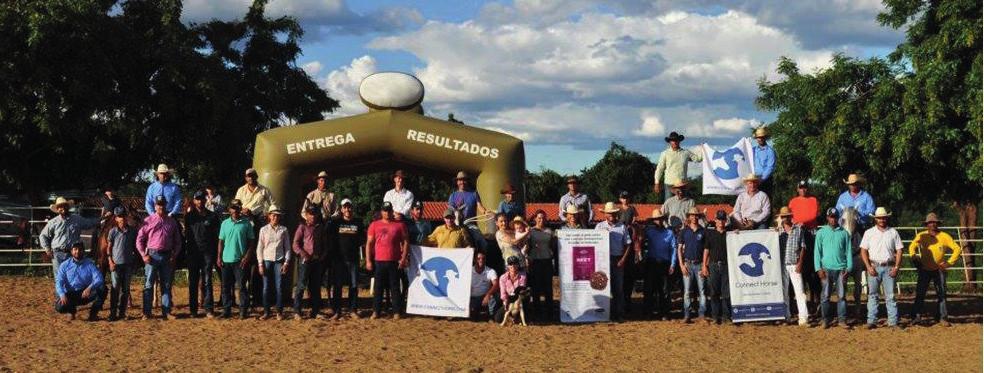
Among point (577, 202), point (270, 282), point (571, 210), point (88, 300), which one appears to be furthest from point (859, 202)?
point (88, 300)

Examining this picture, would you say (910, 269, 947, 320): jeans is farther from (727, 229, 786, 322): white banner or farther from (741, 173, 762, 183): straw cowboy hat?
(741, 173, 762, 183): straw cowboy hat

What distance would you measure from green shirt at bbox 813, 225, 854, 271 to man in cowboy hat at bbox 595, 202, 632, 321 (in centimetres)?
267

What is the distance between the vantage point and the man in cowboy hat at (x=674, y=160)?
17312mm

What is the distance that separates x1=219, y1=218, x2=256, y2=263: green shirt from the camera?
15367mm

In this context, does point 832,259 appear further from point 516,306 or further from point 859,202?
point 516,306

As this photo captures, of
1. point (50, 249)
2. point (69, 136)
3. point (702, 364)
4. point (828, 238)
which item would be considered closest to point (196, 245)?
point (50, 249)

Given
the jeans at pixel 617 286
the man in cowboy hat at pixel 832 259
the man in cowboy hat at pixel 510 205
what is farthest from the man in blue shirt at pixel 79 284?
the man in cowboy hat at pixel 832 259

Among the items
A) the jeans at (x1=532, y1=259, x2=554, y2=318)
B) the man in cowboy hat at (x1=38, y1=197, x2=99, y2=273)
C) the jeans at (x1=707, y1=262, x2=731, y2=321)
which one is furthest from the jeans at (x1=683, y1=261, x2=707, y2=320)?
the man in cowboy hat at (x1=38, y1=197, x2=99, y2=273)

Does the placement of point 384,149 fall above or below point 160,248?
above

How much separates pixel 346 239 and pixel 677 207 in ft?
15.9

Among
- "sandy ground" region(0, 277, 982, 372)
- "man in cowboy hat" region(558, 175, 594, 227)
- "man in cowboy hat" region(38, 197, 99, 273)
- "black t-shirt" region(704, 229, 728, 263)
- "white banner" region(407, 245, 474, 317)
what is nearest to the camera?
"sandy ground" region(0, 277, 982, 372)

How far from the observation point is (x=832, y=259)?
1544cm

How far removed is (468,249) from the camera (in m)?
15.5

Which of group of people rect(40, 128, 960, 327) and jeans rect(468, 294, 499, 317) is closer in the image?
group of people rect(40, 128, 960, 327)
